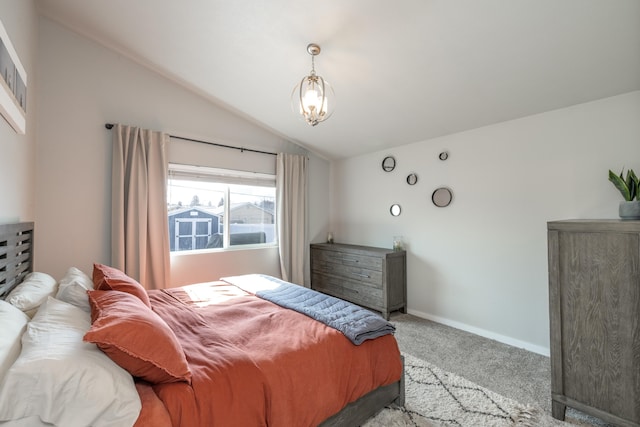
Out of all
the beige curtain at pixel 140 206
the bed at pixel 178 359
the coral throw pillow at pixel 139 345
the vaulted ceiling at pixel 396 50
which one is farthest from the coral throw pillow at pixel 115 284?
the vaulted ceiling at pixel 396 50

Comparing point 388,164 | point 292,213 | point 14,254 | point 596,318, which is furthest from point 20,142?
point 596,318

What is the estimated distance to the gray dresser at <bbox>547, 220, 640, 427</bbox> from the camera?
5.26 ft

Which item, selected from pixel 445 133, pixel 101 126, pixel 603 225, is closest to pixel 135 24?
pixel 101 126

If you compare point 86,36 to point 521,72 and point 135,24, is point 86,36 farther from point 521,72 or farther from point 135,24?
point 521,72

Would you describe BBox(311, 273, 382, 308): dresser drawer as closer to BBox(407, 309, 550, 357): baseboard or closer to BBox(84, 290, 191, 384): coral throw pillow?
BBox(407, 309, 550, 357): baseboard

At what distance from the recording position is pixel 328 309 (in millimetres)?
2002

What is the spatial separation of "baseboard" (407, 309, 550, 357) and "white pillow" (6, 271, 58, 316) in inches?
135

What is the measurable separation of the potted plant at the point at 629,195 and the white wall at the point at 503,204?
29cm

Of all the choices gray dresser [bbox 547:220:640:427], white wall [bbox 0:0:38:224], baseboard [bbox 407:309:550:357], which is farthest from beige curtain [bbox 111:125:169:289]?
gray dresser [bbox 547:220:640:427]

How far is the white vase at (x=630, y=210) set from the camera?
1.84 m

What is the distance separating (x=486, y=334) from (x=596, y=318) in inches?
55.2

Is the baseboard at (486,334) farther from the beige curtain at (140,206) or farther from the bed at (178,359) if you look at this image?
the beige curtain at (140,206)

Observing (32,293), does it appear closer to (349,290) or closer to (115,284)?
(115,284)

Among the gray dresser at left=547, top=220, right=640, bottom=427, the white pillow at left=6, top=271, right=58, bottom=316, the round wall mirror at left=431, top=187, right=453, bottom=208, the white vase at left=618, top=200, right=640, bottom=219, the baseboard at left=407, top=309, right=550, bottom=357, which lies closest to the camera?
the white pillow at left=6, top=271, right=58, bottom=316
